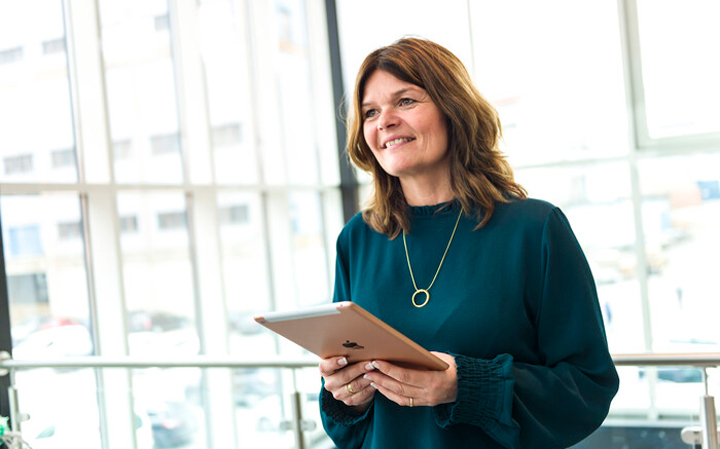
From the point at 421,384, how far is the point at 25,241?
11.1 feet

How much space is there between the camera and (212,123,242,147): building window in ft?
18.3

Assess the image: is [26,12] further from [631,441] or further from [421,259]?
[631,441]

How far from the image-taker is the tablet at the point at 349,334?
1.16 meters

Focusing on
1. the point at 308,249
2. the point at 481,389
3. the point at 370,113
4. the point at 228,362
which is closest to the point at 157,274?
the point at 308,249

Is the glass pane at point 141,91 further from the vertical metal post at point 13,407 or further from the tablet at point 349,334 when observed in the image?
the tablet at point 349,334

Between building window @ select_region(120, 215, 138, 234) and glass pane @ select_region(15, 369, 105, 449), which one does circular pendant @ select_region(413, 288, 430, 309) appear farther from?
building window @ select_region(120, 215, 138, 234)

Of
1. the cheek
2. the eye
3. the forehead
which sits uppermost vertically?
the forehead

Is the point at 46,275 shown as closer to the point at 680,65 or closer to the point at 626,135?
the point at 626,135

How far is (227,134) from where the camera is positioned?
5684 millimetres

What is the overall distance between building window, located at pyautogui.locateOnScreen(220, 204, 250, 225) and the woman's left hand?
4.47 metres

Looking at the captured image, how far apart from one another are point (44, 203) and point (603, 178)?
14.7ft

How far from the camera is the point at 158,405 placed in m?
2.80

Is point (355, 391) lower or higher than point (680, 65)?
lower

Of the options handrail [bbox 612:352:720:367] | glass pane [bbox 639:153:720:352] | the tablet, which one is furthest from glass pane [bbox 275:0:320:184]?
the tablet
